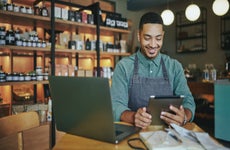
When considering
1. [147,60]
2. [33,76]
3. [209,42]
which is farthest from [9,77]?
[209,42]

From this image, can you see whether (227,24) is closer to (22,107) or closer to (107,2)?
(107,2)

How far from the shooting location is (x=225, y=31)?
16.5 feet

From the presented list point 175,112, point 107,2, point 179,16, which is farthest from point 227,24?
point 175,112

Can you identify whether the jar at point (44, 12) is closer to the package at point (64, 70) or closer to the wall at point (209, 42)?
the package at point (64, 70)

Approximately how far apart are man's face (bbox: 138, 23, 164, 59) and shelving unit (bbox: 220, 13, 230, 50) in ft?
13.6

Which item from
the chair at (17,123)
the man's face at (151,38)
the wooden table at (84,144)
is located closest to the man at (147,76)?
the man's face at (151,38)

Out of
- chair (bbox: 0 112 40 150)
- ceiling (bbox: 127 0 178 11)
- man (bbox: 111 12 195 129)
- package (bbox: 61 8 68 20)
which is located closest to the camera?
chair (bbox: 0 112 40 150)

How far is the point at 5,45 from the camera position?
7.72 feet

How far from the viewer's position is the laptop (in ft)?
2.58

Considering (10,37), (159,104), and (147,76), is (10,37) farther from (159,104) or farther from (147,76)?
(159,104)

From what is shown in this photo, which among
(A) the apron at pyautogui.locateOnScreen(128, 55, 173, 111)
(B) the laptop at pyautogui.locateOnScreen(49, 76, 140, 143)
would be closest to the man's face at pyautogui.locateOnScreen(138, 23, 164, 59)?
(A) the apron at pyautogui.locateOnScreen(128, 55, 173, 111)

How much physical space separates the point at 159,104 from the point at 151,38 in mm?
525

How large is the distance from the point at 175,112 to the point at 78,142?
18.1 inches

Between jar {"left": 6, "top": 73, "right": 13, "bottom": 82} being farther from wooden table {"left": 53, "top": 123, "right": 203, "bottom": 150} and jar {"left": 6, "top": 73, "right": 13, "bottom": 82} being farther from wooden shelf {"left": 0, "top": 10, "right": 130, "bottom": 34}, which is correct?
wooden table {"left": 53, "top": 123, "right": 203, "bottom": 150}
